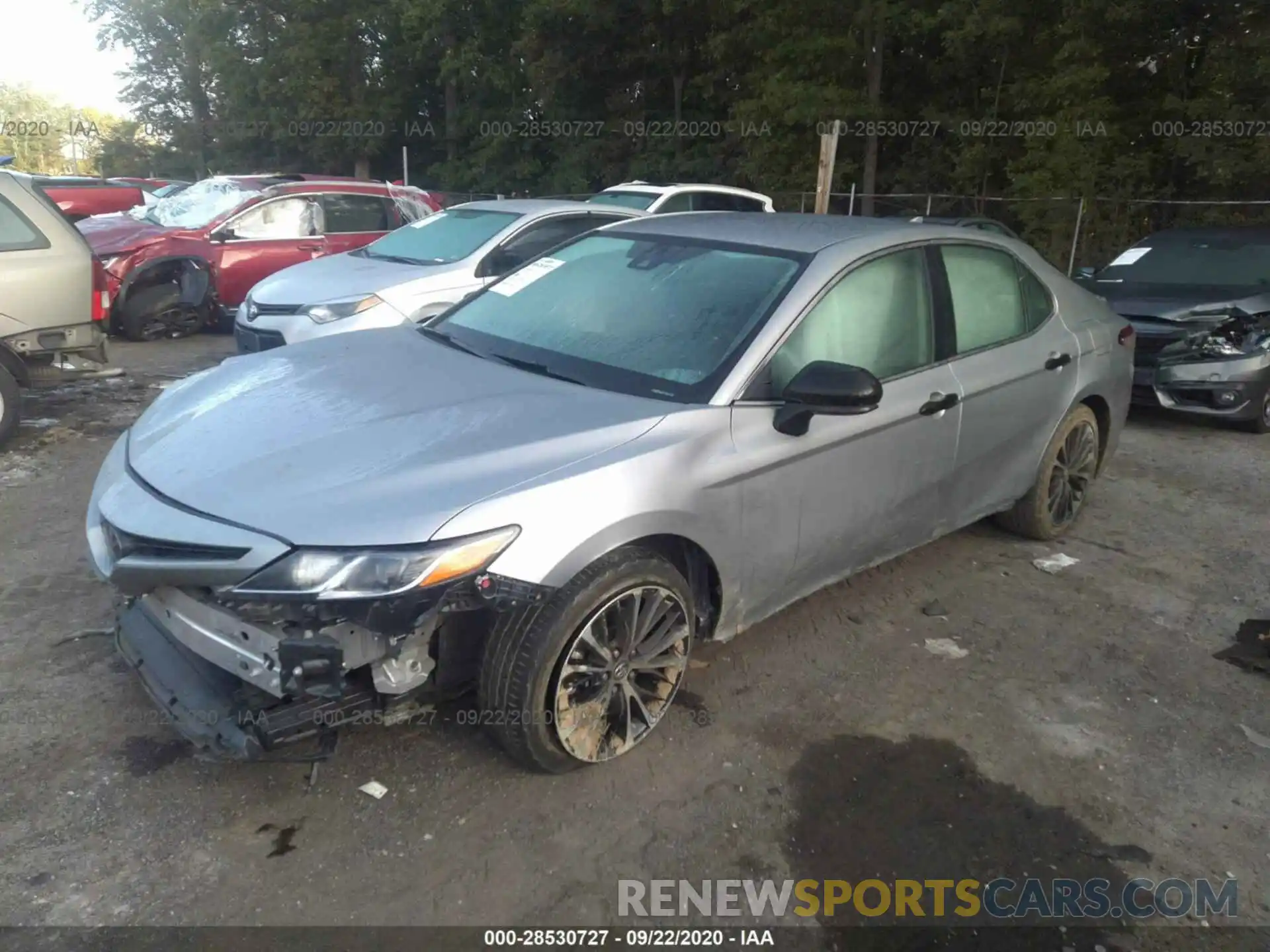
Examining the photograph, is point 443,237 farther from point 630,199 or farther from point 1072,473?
point 1072,473

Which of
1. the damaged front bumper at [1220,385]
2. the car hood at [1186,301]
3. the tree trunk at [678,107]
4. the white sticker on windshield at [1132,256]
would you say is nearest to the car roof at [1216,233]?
the white sticker on windshield at [1132,256]

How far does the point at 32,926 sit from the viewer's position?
246 centimetres

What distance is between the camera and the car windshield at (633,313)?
3438 mm

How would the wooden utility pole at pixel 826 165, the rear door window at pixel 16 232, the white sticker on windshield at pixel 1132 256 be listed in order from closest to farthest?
the rear door window at pixel 16 232
the white sticker on windshield at pixel 1132 256
the wooden utility pole at pixel 826 165

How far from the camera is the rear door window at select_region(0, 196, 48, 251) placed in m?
6.25

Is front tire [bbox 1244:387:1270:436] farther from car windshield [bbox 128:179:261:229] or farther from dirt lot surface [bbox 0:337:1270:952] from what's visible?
car windshield [bbox 128:179:261:229]

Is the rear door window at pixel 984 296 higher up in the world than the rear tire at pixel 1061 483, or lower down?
higher up

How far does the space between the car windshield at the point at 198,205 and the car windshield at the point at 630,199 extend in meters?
4.15

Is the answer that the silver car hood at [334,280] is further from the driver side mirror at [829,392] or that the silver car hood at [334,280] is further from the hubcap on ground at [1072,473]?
the driver side mirror at [829,392]

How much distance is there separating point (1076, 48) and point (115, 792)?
18799 mm

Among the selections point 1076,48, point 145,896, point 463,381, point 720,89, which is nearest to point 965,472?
point 463,381

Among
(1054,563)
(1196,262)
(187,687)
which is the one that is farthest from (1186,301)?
(187,687)

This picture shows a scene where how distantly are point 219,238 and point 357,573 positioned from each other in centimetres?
923

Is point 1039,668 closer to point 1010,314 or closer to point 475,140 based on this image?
point 1010,314
